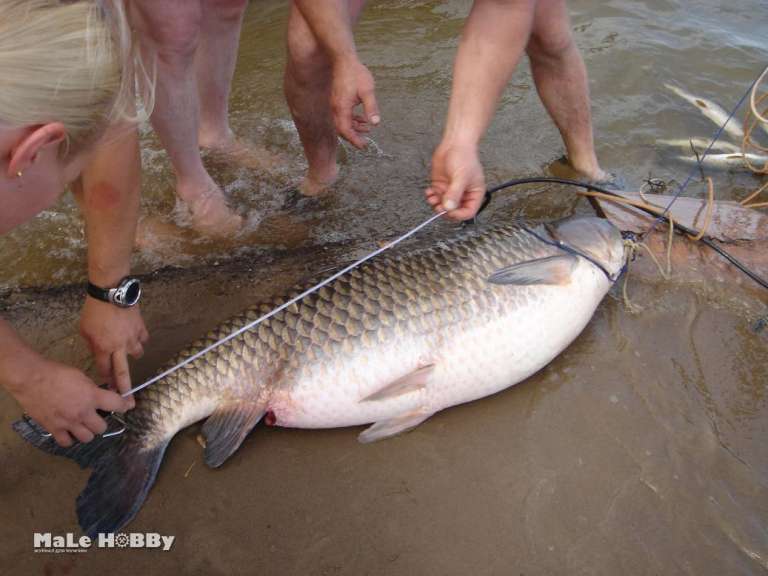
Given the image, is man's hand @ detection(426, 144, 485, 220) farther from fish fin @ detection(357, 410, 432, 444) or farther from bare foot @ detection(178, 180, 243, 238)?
bare foot @ detection(178, 180, 243, 238)

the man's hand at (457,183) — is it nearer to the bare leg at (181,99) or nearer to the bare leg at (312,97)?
the bare leg at (312,97)

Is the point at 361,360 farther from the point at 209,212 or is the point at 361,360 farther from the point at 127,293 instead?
the point at 209,212

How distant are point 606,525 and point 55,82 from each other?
1.79 m

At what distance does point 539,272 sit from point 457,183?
0.44m

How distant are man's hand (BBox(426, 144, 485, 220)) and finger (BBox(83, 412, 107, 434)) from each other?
126cm

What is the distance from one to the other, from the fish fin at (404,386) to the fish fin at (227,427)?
367mm

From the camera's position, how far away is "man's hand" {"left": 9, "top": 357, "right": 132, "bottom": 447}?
1556 millimetres

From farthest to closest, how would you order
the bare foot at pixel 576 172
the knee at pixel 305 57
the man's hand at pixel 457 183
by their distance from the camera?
the bare foot at pixel 576 172 < the knee at pixel 305 57 < the man's hand at pixel 457 183

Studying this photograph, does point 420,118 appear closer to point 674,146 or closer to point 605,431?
point 674,146

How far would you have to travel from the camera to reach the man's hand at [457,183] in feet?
6.59

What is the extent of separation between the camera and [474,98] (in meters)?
2.22

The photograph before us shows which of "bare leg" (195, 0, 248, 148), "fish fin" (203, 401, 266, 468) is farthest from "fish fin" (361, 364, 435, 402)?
"bare leg" (195, 0, 248, 148)

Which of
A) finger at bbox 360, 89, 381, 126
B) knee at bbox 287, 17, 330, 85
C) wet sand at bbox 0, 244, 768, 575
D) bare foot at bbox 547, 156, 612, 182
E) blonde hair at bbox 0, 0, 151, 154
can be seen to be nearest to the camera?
blonde hair at bbox 0, 0, 151, 154

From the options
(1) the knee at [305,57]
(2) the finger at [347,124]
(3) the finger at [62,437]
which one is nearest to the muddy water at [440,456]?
(3) the finger at [62,437]
